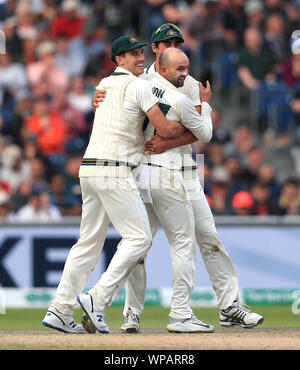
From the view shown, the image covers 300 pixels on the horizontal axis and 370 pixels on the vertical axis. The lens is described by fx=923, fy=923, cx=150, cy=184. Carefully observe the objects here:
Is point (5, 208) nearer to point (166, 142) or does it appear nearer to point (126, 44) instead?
point (166, 142)

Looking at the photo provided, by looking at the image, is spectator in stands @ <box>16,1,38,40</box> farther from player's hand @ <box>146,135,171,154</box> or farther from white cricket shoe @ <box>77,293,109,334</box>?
white cricket shoe @ <box>77,293,109,334</box>

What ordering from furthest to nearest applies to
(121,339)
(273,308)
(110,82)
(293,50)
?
(293,50) < (273,308) < (110,82) < (121,339)

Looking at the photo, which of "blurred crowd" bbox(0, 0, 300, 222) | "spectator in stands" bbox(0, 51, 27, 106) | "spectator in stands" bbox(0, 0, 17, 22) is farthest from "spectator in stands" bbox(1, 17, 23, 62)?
"spectator in stands" bbox(0, 0, 17, 22)

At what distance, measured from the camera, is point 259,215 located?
12.8 metres

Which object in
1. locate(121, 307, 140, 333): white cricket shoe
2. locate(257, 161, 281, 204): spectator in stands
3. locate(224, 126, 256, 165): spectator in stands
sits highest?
locate(224, 126, 256, 165): spectator in stands

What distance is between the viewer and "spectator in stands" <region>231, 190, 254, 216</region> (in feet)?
41.4

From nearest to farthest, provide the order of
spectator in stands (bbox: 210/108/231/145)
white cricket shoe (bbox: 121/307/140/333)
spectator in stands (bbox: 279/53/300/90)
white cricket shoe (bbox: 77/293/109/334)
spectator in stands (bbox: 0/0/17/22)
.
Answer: white cricket shoe (bbox: 77/293/109/334)
white cricket shoe (bbox: 121/307/140/333)
spectator in stands (bbox: 210/108/231/145)
spectator in stands (bbox: 279/53/300/90)
spectator in stands (bbox: 0/0/17/22)

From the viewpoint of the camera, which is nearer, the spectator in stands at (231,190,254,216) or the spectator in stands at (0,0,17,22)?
the spectator in stands at (231,190,254,216)

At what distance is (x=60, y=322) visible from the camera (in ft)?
25.1

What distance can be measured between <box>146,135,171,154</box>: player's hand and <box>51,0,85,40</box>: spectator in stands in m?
8.51

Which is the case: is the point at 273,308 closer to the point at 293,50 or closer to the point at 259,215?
the point at 259,215

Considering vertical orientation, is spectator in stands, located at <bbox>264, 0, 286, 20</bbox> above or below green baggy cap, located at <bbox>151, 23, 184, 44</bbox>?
above

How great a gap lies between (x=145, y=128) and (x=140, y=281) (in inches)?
52.6

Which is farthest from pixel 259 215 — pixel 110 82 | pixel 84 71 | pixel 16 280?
pixel 110 82
